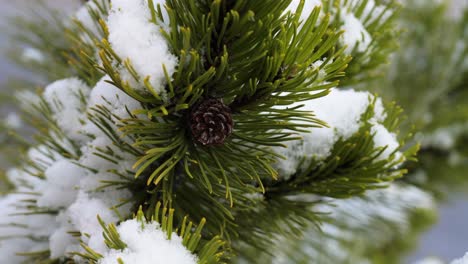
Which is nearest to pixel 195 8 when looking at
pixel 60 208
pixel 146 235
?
pixel 146 235

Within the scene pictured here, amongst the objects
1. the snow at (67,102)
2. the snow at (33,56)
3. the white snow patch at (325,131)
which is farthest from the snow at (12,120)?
the white snow patch at (325,131)

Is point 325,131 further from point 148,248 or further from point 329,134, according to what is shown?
point 148,248

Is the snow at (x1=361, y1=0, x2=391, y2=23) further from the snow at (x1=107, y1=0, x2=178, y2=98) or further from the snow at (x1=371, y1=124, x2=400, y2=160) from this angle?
the snow at (x1=107, y1=0, x2=178, y2=98)

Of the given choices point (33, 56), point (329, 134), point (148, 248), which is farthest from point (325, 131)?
point (33, 56)

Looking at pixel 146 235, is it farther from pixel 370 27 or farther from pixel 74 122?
pixel 370 27

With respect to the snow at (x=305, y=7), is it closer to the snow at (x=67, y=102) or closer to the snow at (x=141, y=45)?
the snow at (x=141, y=45)

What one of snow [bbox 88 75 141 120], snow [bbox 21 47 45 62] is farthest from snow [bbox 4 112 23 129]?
snow [bbox 88 75 141 120]
